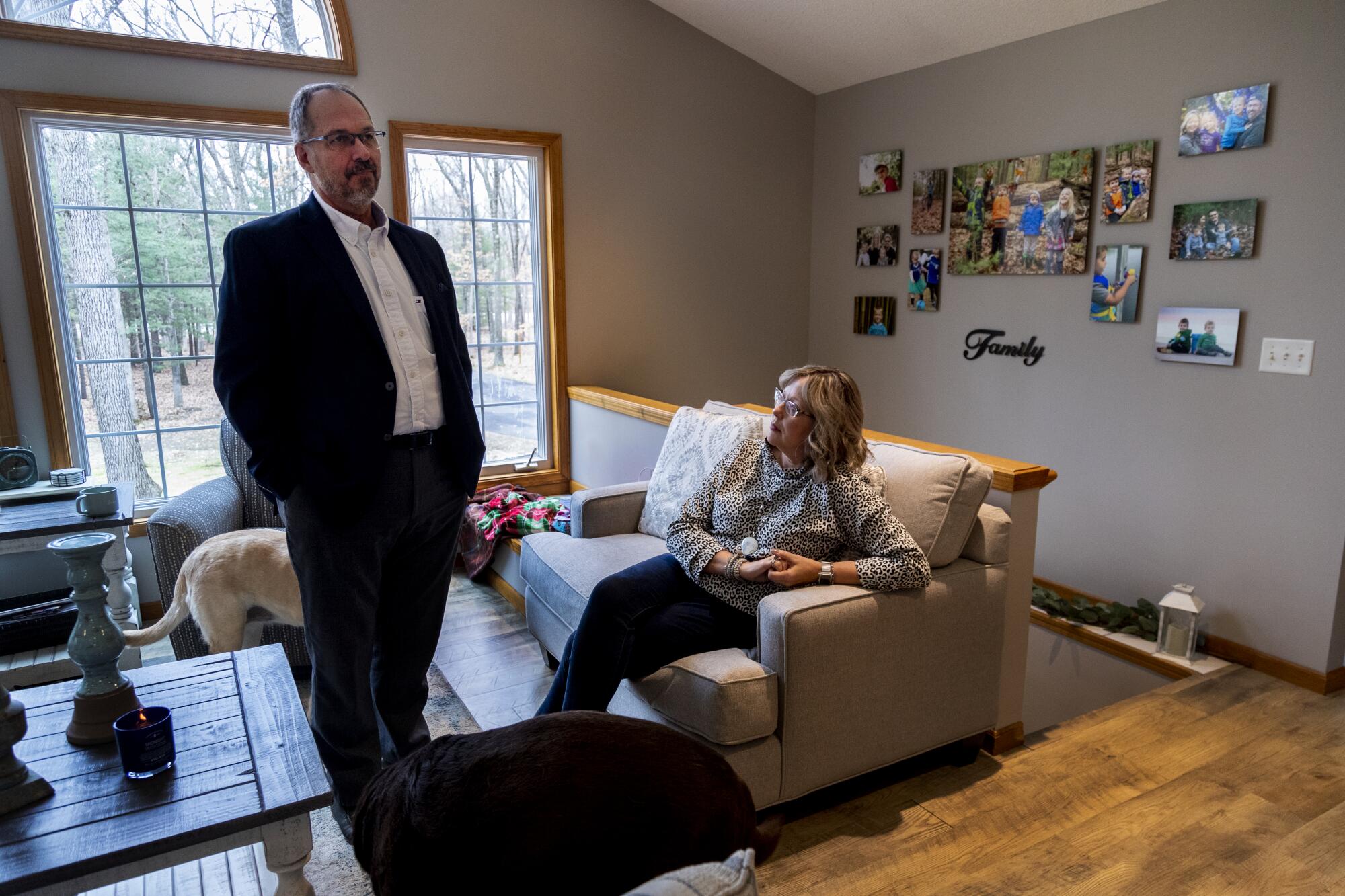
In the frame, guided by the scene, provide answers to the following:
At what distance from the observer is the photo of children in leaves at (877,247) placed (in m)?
4.34

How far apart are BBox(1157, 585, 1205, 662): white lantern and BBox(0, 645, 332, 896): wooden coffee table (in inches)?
114

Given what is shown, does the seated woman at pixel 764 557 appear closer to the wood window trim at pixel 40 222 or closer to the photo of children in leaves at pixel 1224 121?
the photo of children in leaves at pixel 1224 121

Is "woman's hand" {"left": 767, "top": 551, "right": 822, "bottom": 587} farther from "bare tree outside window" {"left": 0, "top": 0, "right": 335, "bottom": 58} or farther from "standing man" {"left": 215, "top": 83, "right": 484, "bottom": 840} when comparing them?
Answer: "bare tree outside window" {"left": 0, "top": 0, "right": 335, "bottom": 58}

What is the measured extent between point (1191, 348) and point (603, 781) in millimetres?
3154

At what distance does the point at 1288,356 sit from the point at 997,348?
3.92 ft

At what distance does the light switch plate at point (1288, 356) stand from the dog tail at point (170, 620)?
11.4 ft

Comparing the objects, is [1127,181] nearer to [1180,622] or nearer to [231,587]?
[1180,622]

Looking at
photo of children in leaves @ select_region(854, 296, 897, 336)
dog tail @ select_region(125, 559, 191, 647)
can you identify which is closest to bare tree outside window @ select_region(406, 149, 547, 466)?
photo of children in leaves @ select_region(854, 296, 897, 336)

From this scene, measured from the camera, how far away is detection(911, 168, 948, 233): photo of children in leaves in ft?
13.2

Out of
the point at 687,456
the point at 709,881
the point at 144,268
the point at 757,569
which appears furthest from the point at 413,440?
the point at 144,268

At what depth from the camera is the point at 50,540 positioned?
2.39m

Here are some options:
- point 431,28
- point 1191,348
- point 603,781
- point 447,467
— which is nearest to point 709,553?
point 447,467

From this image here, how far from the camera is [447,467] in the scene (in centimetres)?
188

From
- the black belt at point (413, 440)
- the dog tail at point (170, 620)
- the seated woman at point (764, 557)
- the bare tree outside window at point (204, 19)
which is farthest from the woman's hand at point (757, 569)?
the bare tree outside window at point (204, 19)
